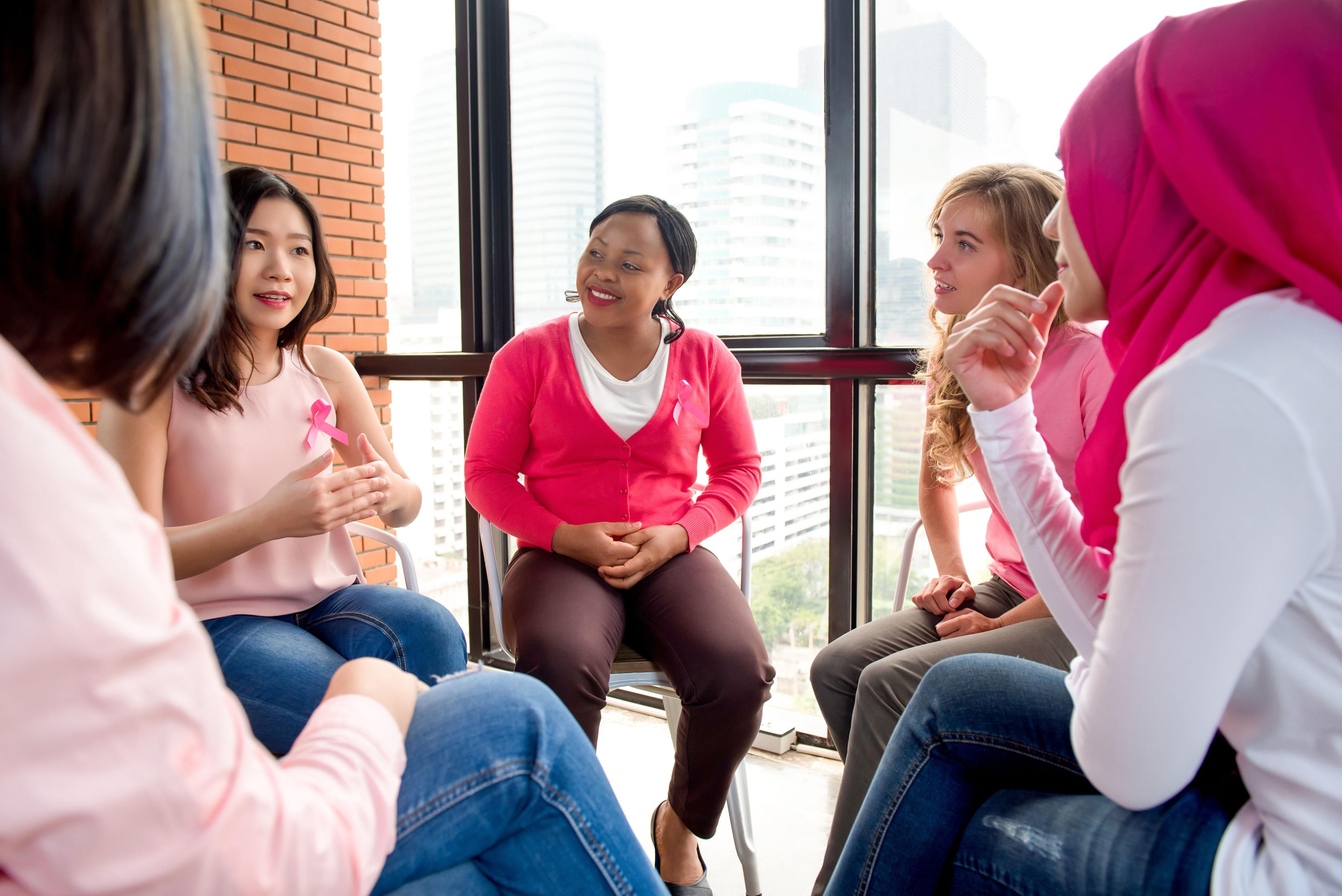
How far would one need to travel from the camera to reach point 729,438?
216 cm

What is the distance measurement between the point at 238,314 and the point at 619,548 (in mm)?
898

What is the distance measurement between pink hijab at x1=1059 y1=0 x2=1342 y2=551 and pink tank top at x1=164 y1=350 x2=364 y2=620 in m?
1.38

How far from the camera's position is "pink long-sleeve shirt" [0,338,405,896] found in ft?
1.55

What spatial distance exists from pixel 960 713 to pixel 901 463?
1.46 m

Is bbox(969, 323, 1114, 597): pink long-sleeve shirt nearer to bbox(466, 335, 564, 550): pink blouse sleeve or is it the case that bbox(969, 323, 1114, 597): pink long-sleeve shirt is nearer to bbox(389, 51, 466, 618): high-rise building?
bbox(466, 335, 564, 550): pink blouse sleeve

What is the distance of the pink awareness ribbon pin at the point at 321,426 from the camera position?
174 cm

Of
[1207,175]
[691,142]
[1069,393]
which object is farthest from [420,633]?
[691,142]

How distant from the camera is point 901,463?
2.44 metres

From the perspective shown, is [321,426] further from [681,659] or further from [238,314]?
[681,659]

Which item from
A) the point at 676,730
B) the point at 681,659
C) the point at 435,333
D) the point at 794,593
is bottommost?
the point at 676,730

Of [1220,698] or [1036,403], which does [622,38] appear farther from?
[1220,698]

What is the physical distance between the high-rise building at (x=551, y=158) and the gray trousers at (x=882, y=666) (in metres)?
1.81

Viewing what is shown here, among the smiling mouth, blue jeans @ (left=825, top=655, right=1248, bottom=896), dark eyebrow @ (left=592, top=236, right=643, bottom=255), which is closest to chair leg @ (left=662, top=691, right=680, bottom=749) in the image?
blue jeans @ (left=825, top=655, right=1248, bottom=896)

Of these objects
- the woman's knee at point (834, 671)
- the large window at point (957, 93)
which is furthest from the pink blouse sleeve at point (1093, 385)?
the large window at point (957, 93)
